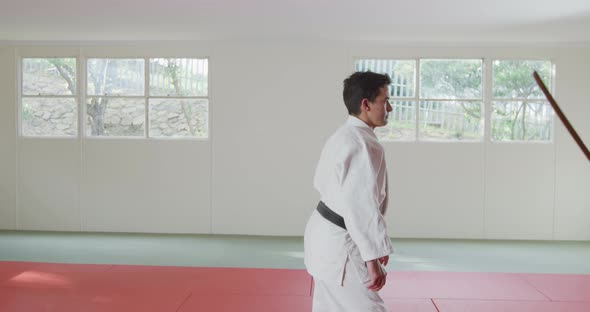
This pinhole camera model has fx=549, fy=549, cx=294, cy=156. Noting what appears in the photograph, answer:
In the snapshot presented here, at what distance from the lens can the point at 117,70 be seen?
6805mm

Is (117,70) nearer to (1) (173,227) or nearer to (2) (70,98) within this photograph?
(2) (70,98)

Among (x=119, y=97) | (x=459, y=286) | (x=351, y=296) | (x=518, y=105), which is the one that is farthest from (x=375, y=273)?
(x=119, y=97)

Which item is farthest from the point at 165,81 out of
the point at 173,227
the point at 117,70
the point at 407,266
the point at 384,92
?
the point at 384,92

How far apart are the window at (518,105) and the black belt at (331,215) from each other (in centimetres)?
520

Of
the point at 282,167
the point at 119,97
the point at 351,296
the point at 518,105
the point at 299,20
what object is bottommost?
the point at 351,296

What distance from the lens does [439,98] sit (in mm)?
6602

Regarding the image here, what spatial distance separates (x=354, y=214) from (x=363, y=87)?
0.46 m

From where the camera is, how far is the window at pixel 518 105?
6578 millimetres

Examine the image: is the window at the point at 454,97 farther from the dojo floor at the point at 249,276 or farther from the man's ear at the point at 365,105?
the man's ear at the point at 365,105

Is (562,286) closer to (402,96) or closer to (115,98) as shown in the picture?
(402,96)

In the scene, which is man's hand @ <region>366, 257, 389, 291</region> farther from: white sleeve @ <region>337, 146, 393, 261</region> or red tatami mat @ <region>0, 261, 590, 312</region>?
red tatami mat @ <region>0, 261, 590, 312</region>

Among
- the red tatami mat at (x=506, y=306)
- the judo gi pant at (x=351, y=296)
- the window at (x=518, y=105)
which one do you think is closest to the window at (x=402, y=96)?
the window at (x=518, y=105)

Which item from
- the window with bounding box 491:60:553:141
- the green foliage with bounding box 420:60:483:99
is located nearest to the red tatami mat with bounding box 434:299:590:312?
the window with bounding box 491:60:553:141

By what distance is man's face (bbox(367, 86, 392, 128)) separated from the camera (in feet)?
6.32
